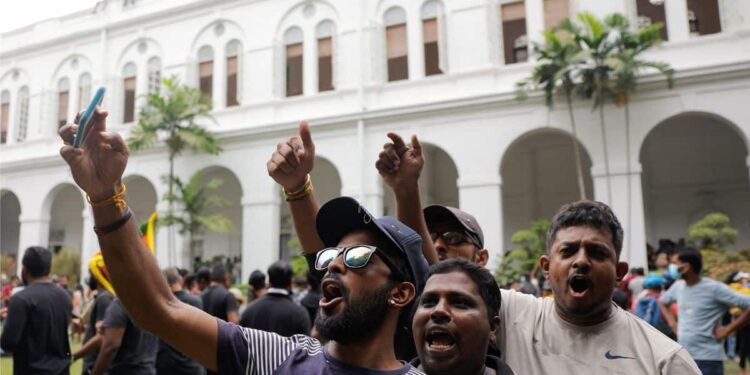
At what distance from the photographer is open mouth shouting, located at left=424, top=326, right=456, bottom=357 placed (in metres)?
1.95

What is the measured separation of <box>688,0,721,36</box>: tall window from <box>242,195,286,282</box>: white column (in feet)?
41.8

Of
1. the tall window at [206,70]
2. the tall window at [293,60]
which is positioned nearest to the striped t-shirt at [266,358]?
the tall window at [293,60]

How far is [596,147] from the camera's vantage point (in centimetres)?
1542

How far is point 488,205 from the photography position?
53.5 feet

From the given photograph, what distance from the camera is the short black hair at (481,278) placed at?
2.08 metres

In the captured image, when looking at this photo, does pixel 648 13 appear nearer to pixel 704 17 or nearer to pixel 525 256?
pixel 704 17

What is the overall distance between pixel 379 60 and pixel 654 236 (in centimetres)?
1026

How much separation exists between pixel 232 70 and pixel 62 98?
7.80 m

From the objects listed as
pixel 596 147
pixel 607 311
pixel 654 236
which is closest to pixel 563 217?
pixel 607 311

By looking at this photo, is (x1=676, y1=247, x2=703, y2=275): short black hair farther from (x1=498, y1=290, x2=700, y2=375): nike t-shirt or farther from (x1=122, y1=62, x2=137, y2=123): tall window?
(x1=122, y1=62, x2=137, y2=123): tall window

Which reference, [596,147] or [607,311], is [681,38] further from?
[607,311]

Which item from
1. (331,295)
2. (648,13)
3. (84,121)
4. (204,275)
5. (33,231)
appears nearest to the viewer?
(84,121)

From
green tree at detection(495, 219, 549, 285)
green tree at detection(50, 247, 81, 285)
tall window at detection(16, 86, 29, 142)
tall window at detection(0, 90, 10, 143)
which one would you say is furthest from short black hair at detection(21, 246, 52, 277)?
tall window at detection(0, 90, 10, 143)

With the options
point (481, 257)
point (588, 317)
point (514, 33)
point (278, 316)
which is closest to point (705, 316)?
point (481, 257)
